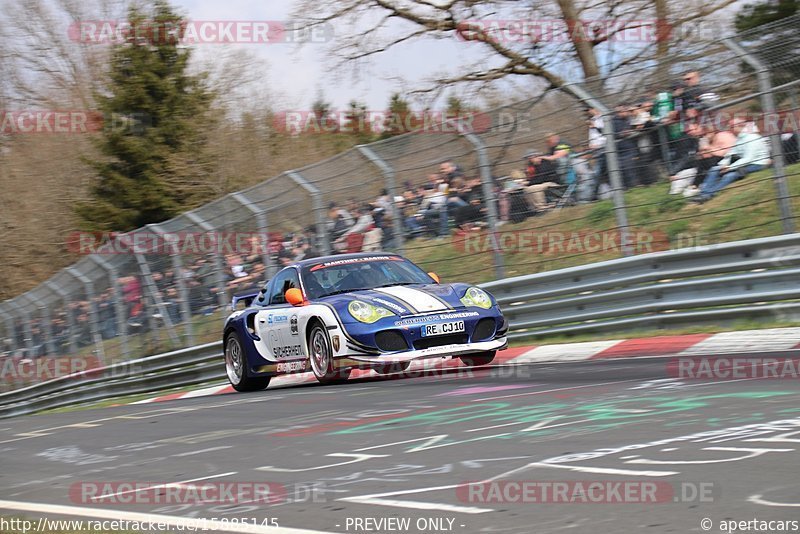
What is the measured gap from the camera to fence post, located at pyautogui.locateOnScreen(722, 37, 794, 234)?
33.6 feet

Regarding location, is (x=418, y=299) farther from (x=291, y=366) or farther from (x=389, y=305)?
(x=291, y=366)

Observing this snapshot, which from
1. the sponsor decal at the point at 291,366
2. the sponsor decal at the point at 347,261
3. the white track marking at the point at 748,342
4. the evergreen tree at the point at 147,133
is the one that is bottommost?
the white track marking at the point at 748,342

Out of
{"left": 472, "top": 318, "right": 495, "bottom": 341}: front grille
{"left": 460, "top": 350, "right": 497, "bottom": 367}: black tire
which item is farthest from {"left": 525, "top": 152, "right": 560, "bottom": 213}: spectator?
{"left": 472, "top": 318, "right": 495, "bottom": 341}: front grille

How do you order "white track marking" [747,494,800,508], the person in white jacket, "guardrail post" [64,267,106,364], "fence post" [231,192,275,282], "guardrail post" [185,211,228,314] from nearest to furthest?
"white track marking" [747,494,800,508] → the person in white jacket → "fence post" [231,192,275,282] → "guardrail post" [185,211,228,314] → "guardrail post" [64,267,106,364]

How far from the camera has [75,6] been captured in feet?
148

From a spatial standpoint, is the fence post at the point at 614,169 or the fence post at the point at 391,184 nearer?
the fence post at the point at 614,169

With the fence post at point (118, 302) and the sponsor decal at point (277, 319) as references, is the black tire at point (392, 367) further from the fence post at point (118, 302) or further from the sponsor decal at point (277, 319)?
the fence post at point (118, 302)

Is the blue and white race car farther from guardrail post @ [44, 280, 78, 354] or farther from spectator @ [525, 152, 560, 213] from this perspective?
guardrail post @ [44, 280, 78, 354]

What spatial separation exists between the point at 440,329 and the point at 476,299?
622mm

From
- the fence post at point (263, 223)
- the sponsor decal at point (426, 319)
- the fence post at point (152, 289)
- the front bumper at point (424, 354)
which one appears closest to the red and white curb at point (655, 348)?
the front bumper at point (424, 354)

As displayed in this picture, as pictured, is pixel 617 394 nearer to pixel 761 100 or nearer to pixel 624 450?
pixel 624 450

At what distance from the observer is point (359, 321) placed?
32.7 ft

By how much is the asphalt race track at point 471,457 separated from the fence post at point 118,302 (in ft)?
30.7

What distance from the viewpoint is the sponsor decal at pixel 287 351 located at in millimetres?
10962
